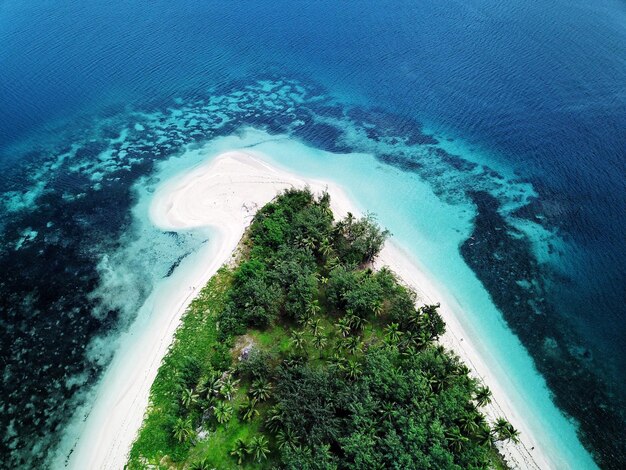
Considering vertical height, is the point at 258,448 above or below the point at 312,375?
below

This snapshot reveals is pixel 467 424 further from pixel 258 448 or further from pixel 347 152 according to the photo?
pixel 347 152

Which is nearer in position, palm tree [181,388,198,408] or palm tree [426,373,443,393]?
palm tree [426,373,443,393]

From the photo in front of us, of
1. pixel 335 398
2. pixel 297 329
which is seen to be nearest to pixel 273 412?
pixel 335 398

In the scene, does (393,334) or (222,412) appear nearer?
(222,412)

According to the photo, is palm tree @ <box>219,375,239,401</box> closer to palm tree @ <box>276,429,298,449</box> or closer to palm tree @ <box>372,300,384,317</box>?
palm tree @ <box>276,429,298,449</box>

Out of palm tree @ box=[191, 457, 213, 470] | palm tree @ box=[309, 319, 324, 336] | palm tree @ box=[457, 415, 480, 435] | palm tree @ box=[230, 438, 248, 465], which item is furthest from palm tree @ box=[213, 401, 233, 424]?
palm tree @ box=[457, 415, 480, 435]

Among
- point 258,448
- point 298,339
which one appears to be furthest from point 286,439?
point 298,339

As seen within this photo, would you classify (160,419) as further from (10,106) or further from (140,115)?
(10,106)
